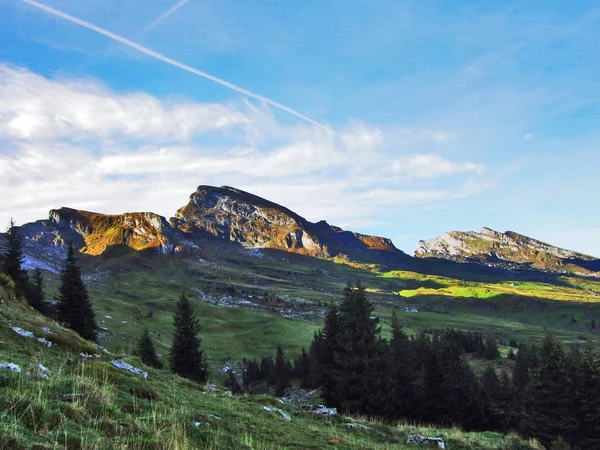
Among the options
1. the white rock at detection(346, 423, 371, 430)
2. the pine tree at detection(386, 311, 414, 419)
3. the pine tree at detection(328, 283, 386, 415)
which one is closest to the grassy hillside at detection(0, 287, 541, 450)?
the white rock at detection(346, 423, 371, 430)

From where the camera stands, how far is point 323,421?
19.9m

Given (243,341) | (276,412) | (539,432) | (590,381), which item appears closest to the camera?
(276,412)

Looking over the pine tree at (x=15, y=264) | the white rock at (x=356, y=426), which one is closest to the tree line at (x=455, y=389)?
Answer: the white rock at (x=356, y=426)

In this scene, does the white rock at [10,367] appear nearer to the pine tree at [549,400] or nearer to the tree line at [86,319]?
the pine tree at [549,400]

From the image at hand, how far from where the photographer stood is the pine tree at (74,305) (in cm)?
6041

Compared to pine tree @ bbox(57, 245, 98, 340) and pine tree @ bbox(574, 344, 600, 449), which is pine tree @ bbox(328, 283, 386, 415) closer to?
pine tree @ bbox(574, 344, 600, 449)

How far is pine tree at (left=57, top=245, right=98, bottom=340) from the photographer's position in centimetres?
6041

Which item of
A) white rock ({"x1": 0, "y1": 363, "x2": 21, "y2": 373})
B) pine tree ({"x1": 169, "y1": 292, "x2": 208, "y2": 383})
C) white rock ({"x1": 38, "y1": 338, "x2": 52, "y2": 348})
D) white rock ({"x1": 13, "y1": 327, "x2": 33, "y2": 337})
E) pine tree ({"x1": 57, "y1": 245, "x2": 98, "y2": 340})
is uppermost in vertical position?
white rock ({"x1": 0, "y1": 363, "x2": 21, "y2": 373})

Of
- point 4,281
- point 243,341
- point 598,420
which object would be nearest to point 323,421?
point 598,420

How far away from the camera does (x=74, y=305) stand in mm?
61406

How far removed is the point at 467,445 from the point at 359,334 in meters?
27.6

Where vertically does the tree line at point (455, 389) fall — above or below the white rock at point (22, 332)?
below

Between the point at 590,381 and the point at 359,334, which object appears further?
the point at 359,334

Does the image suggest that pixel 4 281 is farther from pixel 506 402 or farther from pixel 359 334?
pixel 506 402
